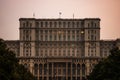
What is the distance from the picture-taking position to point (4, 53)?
4614 inches

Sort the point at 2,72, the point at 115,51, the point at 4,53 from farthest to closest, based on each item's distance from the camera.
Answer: the point at 115,51 < the point at 4,53 < the point at 2,72

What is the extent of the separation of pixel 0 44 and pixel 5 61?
14.4m

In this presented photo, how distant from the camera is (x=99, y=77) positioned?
420 feet

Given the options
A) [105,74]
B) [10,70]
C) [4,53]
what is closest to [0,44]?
[4,53]

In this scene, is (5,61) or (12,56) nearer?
(5,61)

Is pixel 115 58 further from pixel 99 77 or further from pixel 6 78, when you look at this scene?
pixel 6 78

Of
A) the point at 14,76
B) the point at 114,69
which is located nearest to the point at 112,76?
the point at 114,69

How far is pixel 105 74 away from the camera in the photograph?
123 meters

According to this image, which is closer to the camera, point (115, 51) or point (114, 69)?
point (114, 69)

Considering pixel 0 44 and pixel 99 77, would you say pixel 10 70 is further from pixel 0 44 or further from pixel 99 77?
pixel 99 77

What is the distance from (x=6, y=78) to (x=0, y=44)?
64.6ft

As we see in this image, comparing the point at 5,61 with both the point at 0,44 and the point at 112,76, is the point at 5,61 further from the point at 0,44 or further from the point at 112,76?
the point at 112,76

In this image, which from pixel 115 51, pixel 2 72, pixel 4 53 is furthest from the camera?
pixel 115 51

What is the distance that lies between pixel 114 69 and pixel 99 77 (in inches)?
408
